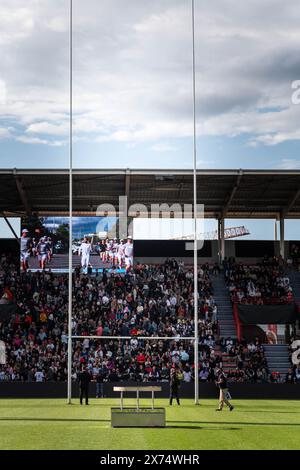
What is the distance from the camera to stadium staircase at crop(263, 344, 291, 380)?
44.1 m

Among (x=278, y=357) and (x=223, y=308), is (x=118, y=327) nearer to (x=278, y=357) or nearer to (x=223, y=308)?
(x=223, y=308)

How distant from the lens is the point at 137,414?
72.3ft

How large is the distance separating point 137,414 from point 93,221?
27012mm

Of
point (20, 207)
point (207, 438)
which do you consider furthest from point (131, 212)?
point (207, 438)

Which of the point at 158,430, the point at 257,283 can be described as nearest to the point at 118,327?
the point at 257,283

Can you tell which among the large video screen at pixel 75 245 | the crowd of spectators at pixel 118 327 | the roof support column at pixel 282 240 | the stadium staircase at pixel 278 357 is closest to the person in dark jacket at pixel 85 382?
the crowd of spectators at pixel 118 327

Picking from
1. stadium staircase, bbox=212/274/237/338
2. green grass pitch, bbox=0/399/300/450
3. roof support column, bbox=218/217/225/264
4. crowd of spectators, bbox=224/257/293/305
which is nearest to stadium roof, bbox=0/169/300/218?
roof support column, bbox=218/217/225/264

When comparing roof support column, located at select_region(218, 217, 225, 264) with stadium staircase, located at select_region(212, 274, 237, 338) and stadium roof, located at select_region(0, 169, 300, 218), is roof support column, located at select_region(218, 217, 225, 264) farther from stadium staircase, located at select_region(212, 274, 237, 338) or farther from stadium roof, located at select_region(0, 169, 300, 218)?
stadium staircase, located at select_region(212, 274, 237, 338)

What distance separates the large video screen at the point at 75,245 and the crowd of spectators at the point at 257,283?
662cm

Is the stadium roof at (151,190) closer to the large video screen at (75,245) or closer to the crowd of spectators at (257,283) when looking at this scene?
the large video screen at (75,245)

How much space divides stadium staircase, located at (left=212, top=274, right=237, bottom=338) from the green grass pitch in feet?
46.4

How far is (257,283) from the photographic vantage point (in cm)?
5094
